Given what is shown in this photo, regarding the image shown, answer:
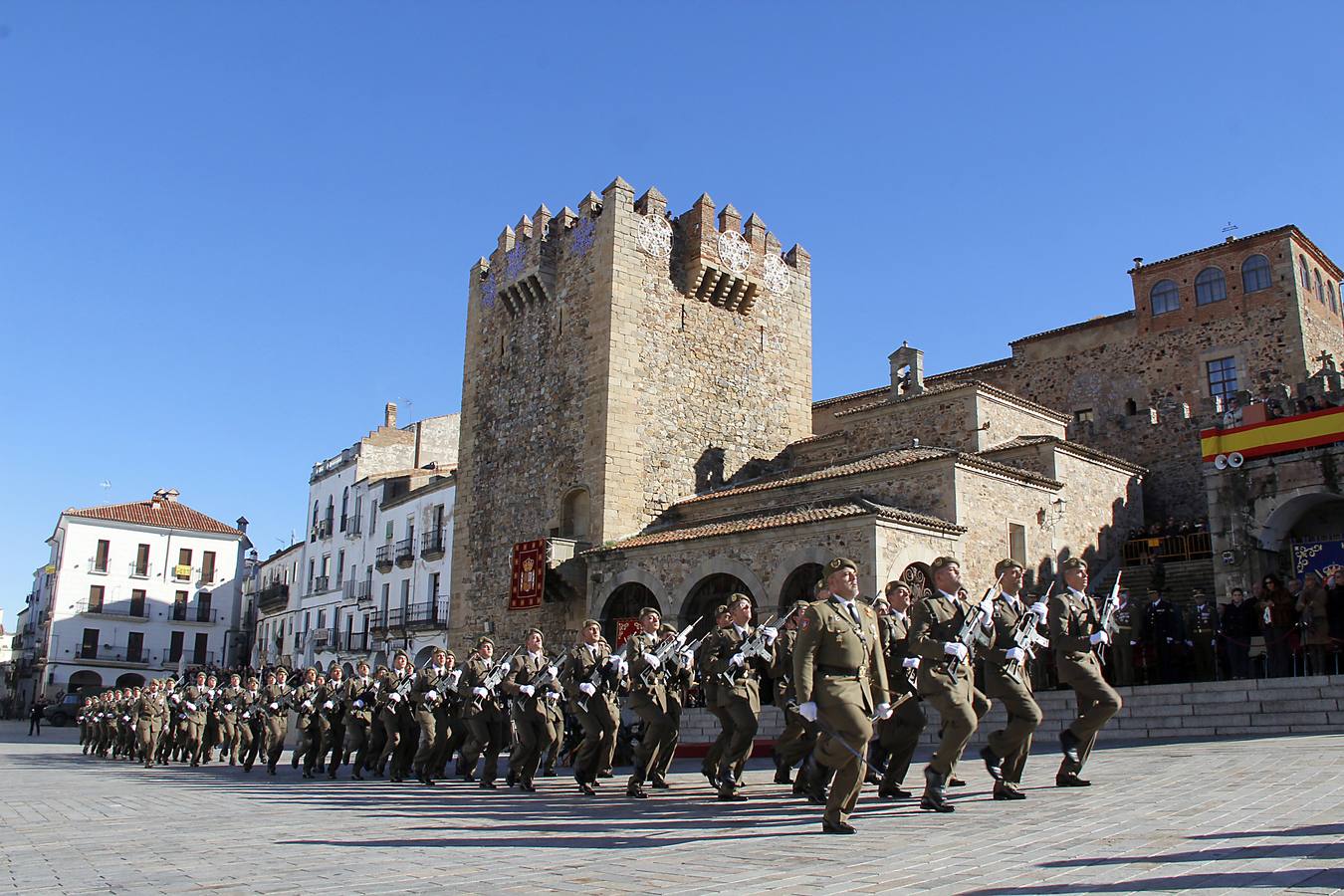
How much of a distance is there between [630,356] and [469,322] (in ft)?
23.6

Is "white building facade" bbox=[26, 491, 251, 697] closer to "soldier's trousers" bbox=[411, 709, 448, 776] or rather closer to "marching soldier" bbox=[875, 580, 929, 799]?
"soldier's trousers" bbox=[411, 709, 448, 776]

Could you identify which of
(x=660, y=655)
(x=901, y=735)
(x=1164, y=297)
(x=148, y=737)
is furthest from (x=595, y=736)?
(x=1164, y=297)

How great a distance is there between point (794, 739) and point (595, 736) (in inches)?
85.4

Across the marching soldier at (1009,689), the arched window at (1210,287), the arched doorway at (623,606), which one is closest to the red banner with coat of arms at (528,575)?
the arched doorway at (623,606)

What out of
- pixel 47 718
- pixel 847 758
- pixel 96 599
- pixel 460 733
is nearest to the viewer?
pixel 847 758

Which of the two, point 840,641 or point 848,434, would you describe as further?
point 848,434

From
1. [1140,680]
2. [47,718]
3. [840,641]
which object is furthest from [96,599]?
[840,641]

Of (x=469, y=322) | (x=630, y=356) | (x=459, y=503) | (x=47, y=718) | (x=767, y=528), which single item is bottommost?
(x=47, y=718)

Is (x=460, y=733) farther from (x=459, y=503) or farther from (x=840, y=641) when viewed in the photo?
(x=459, y=503)

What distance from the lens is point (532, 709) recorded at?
11922 mm

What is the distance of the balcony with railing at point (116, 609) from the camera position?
165 feet

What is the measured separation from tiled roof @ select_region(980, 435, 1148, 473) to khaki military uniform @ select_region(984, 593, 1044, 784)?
1566cm

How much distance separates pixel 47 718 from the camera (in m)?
44.8

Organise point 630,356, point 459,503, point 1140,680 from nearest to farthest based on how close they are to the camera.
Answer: point 1140,680, point 630,356, point 459,503
